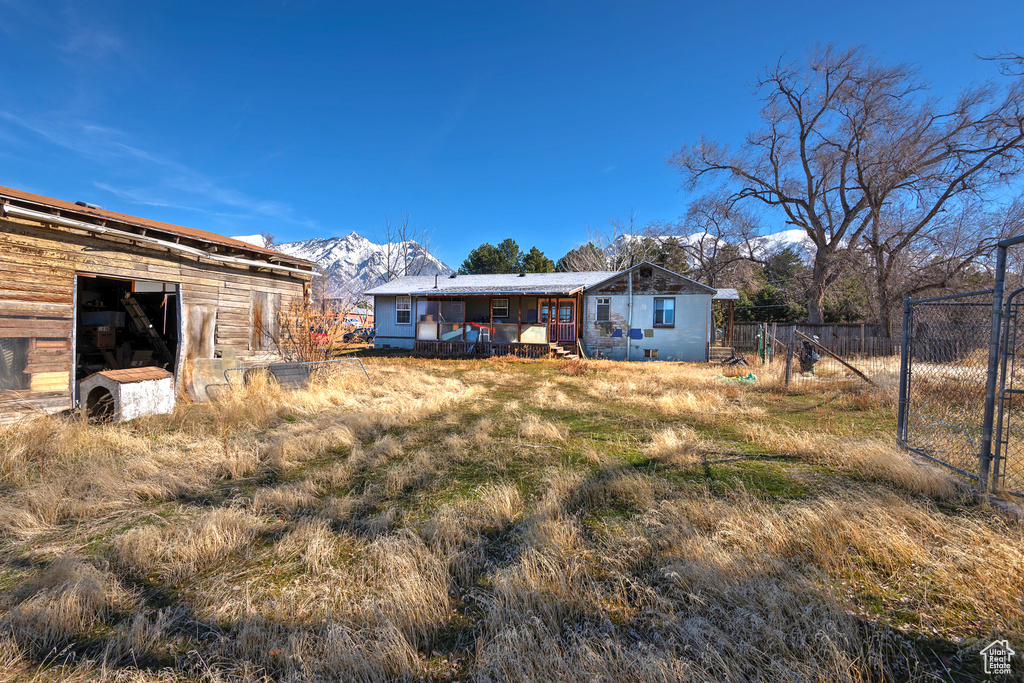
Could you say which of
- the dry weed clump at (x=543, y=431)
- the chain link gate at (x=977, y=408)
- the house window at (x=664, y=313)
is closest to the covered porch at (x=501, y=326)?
the house window at (x=664, y=313)

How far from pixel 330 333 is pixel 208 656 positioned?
1113 cm

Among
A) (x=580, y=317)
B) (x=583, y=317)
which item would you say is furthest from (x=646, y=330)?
(x=580, y=317)

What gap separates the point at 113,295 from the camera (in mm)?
11617

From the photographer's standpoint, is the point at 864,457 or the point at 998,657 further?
the point at 864,457

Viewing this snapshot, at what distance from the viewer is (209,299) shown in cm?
997

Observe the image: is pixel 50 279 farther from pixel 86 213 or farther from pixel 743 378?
pixel 743 378

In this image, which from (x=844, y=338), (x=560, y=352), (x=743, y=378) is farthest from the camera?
(x=560, y=352)

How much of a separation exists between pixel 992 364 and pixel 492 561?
487cm

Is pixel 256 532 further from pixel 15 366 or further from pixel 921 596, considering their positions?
pixel 15 366

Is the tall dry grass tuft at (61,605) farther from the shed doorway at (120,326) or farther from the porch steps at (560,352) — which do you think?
the porch steps at (560,352)

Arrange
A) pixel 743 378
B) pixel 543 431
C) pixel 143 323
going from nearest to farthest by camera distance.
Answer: pixel 543 431 < pixel 143 323 < pixel 743 378

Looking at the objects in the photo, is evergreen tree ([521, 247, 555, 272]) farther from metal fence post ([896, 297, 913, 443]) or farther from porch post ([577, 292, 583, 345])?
metal fence post ([896, 297, 913, 443])

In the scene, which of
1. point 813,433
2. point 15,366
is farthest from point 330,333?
point 813,433

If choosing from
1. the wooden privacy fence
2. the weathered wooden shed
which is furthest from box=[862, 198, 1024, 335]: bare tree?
the weathered wooden shed
